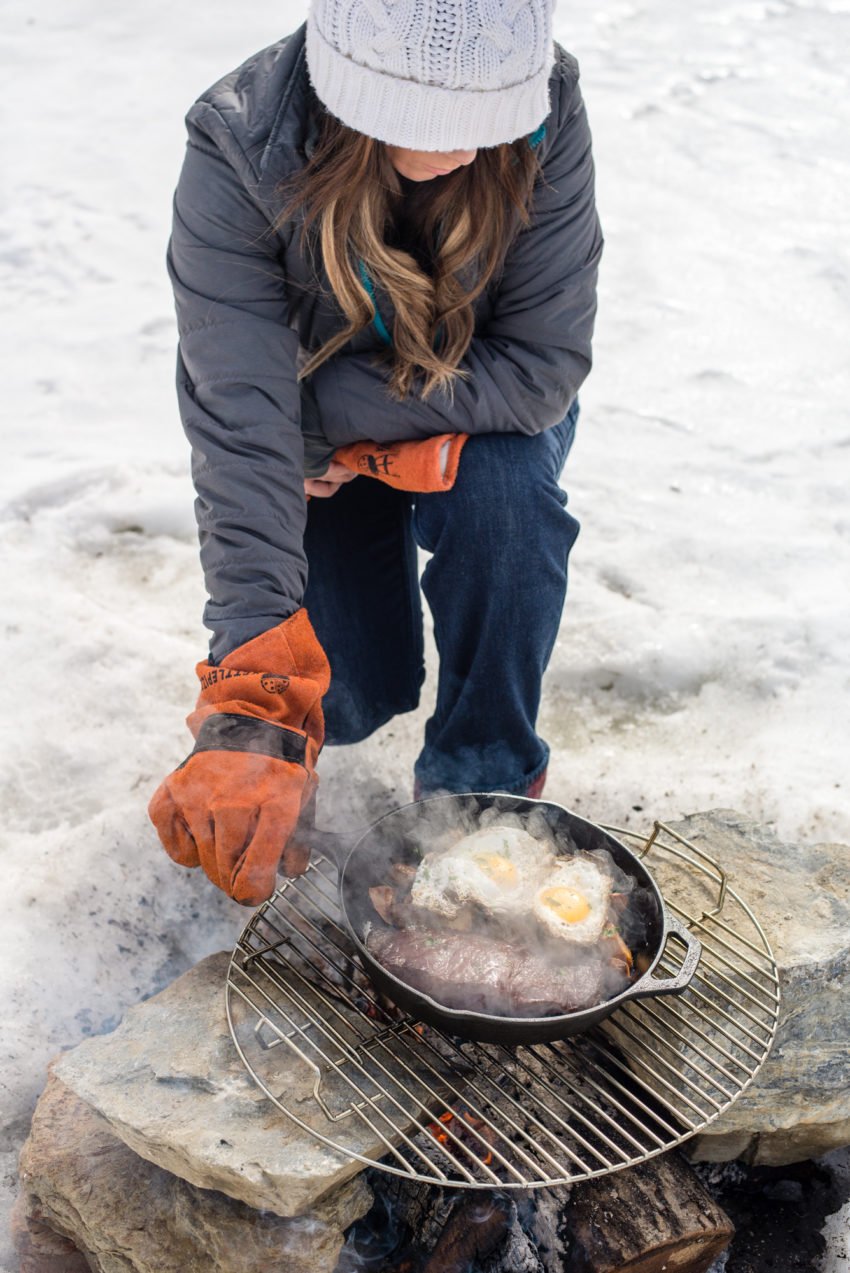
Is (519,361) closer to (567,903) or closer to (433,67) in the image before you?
(433,67)

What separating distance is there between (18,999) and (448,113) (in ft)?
6.82

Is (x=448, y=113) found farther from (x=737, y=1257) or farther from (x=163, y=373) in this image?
(x=163, y=373)

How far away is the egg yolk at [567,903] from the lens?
2.09m

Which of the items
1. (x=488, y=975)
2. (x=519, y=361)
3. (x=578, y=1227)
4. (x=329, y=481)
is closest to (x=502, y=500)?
(x=519, y=361)

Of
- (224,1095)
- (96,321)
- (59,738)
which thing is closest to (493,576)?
(224,1095)

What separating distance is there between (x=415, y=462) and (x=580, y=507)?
6.01 feet

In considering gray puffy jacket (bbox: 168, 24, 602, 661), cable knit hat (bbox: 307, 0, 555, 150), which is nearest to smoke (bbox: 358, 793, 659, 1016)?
gray puffy jacket (bbox: 168, 24, 602, 661)

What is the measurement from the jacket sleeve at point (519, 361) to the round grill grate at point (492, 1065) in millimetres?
1097

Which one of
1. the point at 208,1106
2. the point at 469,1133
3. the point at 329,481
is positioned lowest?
the point at 469,1133

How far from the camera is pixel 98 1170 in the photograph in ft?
6.90

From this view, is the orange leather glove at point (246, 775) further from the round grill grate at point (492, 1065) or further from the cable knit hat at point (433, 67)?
the cable knit hat at point (433, 67)

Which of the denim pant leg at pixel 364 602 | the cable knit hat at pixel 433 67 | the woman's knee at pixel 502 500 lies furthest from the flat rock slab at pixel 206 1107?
the cable knit hat at pixel 433 67

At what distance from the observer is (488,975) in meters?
1.99

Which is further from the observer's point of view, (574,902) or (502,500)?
(502,500)
